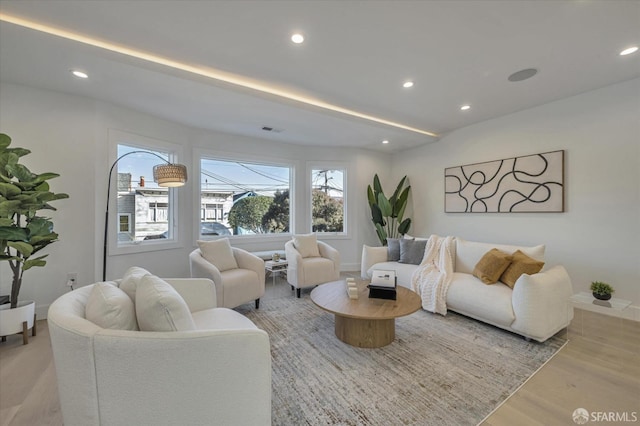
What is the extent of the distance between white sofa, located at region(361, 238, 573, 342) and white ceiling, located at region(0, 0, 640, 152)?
2002 millimetres

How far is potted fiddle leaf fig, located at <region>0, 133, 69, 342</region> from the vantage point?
2182 millimetres

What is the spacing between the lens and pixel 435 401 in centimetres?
168

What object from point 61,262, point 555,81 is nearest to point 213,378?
point 61,262

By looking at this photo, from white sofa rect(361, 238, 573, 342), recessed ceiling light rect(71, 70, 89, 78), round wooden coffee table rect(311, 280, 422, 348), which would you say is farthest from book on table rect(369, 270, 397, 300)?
recessed ceiling light rect(71, 70, 89, 78)

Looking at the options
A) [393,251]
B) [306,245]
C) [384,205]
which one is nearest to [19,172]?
[306,245]

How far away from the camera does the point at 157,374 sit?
1.06 meters

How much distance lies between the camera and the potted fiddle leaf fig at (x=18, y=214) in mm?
2182

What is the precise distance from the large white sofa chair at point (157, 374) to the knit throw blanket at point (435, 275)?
2.45 metres

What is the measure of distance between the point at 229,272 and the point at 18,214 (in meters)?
1.96

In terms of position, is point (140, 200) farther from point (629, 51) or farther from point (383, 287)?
point (629, 51)

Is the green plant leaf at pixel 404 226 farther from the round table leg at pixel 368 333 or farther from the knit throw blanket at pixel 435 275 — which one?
the round table leg at pixel 368 333

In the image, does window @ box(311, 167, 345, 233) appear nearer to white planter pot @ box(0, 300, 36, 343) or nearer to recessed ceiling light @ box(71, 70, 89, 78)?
recessed ceiling light @ box(71, 70, 89, 78)

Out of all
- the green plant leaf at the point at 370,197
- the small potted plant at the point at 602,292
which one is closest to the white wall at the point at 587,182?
the small potted plant at the point at 602,292

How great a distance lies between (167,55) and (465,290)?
389 cm
